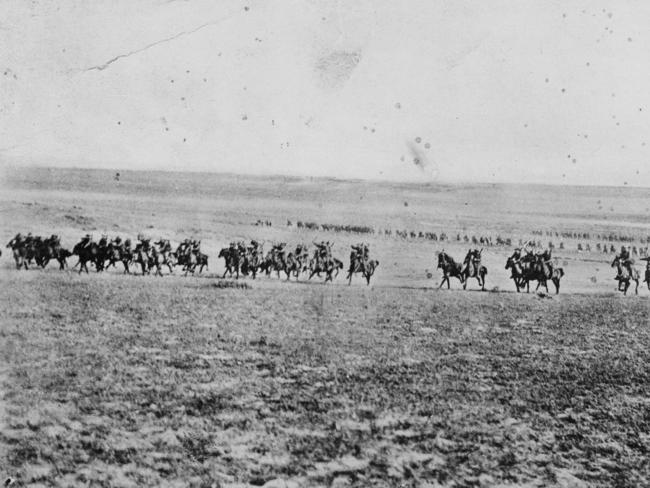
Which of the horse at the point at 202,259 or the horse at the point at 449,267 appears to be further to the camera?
the horse at the point at 449,267

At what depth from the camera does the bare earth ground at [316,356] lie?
4.89m

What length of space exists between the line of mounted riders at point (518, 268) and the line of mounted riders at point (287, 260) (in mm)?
1406

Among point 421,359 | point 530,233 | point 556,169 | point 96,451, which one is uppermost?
point 556,169

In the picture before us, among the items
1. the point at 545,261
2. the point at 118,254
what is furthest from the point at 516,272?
the point at 118,254

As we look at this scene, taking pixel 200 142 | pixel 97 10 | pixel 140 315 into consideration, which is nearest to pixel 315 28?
pixel 200 142

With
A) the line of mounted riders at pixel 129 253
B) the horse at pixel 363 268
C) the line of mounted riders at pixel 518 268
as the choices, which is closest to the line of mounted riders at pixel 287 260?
the horse at pixel 363 268

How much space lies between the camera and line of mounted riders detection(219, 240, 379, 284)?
9.65 meters

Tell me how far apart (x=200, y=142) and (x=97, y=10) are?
1962 millimetres

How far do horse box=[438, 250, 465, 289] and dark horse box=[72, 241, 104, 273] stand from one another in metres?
5.92

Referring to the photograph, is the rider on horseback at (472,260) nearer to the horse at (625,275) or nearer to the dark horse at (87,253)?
the horse at (625,275)

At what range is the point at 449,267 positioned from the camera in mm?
10195

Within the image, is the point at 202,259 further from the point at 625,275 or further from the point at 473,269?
the point at 625,275

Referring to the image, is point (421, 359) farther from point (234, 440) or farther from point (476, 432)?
point (234, 440)

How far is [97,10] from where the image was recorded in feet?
22.3
